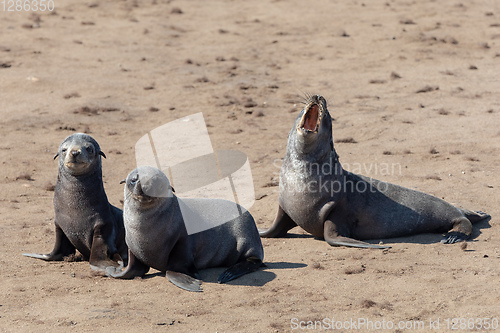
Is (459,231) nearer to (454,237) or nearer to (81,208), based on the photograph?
(454,237)

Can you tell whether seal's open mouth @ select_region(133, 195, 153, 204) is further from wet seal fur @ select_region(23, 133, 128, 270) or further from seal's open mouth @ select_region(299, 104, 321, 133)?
seal's open mouth @ select_region(299, 104, 321, 133)

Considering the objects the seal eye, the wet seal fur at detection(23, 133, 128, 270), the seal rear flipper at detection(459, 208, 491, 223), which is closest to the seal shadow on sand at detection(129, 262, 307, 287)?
the wet seal fur at detection(23, 133, 128, 270)

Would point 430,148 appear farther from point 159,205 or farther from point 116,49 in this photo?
point 116,49

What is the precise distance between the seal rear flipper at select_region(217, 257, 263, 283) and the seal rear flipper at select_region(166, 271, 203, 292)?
0.25 m

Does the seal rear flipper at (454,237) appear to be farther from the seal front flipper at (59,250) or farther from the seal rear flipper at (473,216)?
the seal front flipper at (59,250)

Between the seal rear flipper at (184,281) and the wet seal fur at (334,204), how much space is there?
6.19 feet

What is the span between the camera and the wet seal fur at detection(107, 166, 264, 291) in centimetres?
610

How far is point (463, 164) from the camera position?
9.80 metres

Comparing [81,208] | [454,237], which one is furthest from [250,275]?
[454,237]

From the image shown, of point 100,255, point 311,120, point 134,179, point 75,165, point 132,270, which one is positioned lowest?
point 100,255

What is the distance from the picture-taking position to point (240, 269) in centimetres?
640

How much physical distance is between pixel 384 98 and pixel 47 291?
9.10 metres

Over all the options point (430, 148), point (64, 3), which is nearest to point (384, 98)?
point (430, 148)

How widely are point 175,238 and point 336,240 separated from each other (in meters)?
1.92
